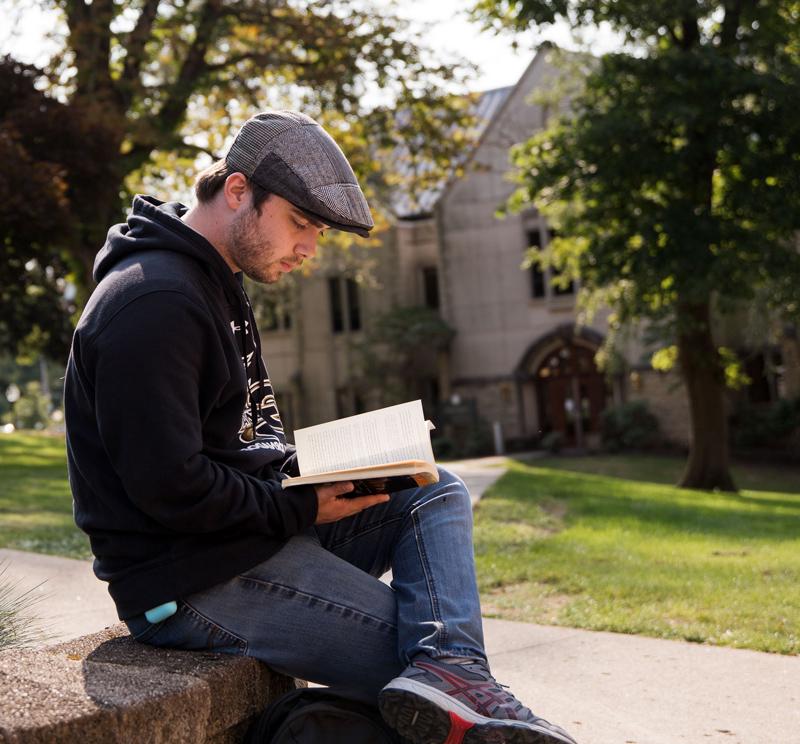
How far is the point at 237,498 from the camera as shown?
2748mm

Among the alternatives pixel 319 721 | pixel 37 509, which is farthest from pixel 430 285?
pixel 319 721

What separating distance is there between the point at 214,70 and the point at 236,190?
15.9m

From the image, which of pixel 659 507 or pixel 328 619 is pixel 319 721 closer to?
pixel 328 619

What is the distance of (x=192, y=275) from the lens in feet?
9.37

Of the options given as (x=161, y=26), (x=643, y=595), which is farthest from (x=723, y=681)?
(x=161, y=26)

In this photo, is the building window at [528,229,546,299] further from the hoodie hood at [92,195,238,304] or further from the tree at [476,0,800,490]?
the hoodie hood at [92,195,238,304]

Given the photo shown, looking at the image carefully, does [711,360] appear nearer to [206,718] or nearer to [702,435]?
[702,435]

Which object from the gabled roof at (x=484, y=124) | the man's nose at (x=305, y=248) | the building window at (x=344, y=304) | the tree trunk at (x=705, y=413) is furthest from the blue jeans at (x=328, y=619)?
the building window at (x=344, y=304)

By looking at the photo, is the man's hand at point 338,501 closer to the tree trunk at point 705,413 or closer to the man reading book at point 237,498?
the man reading book at point 237,498

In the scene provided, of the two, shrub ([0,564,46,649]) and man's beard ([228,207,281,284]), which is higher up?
man's beard ([228,207,281,284])

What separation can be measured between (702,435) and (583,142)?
5.96 meters

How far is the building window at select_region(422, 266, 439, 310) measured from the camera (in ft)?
113

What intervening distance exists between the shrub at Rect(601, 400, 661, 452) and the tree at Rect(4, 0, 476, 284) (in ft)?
43.7

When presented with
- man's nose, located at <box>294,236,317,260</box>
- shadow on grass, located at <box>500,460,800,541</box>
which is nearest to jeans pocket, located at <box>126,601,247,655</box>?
man's nose, located at <box>294,236,317,260</box>
